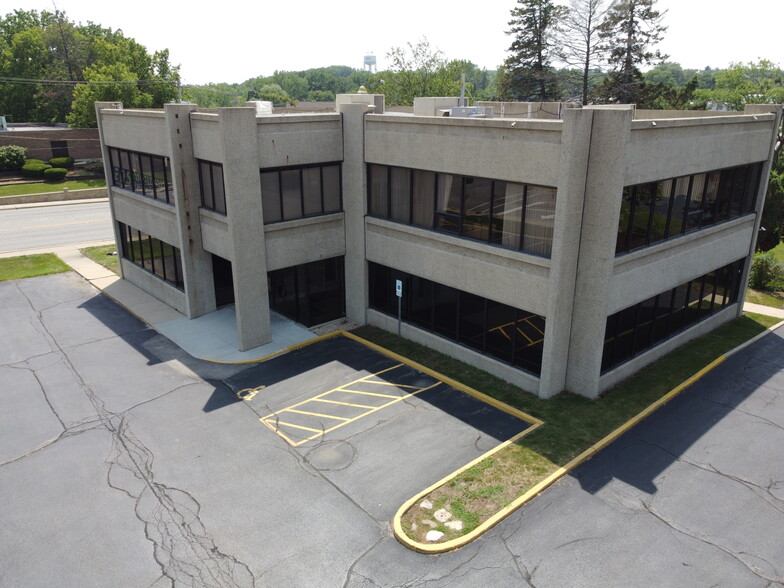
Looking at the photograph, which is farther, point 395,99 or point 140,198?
point 395,99

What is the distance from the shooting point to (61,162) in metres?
61.1

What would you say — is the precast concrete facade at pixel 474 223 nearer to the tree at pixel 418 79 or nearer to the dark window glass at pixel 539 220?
the dark window glass at pixel 539 220

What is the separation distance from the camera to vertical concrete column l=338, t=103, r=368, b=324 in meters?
21.4

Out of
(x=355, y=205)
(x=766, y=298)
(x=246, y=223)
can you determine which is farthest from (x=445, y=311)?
(x=766, y=298)

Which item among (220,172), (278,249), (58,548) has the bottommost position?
(58,548)

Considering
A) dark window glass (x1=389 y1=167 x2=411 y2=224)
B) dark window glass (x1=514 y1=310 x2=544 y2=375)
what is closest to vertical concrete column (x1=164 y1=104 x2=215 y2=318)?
dark window glass (x1=389 y1=167 x2=411 y2=224)

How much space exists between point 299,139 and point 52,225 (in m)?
31.2

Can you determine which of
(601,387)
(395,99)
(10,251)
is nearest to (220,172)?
(601,387)

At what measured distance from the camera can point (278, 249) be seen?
70.3 ft

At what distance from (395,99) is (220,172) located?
58017 mm

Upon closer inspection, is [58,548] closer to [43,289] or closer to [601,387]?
[601,387]

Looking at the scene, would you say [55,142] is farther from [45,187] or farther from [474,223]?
[474,223]

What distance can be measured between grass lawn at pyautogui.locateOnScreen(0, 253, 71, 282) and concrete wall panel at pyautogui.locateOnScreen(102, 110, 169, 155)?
8.47 metres

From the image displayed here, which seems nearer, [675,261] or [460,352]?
[675,261]
